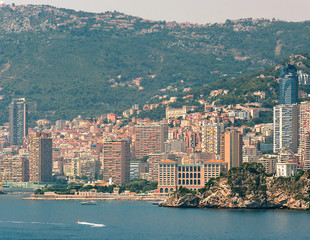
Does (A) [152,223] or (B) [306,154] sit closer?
(A) [152,223]

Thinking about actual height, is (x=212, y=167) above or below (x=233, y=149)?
below

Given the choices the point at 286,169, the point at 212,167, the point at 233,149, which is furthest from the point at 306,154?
the point at 286,169

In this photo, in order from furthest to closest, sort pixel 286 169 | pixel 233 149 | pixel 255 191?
pixel 233 149
pixel 286 169
pixel 255 191

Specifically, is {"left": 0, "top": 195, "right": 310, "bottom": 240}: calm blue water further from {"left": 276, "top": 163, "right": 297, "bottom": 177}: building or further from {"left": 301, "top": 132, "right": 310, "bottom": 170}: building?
{"left": 301, "top": 132, "right": 310, "bottom": 170}: building

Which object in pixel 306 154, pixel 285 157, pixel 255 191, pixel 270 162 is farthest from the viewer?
pixel 306 154

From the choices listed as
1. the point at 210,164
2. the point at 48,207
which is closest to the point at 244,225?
the point at 48,207

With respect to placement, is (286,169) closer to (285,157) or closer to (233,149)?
(285,157)

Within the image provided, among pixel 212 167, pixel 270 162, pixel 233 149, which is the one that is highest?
pixel 233 149

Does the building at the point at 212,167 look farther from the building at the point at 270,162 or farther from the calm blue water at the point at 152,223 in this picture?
the calm blue water at the point at 152,223
